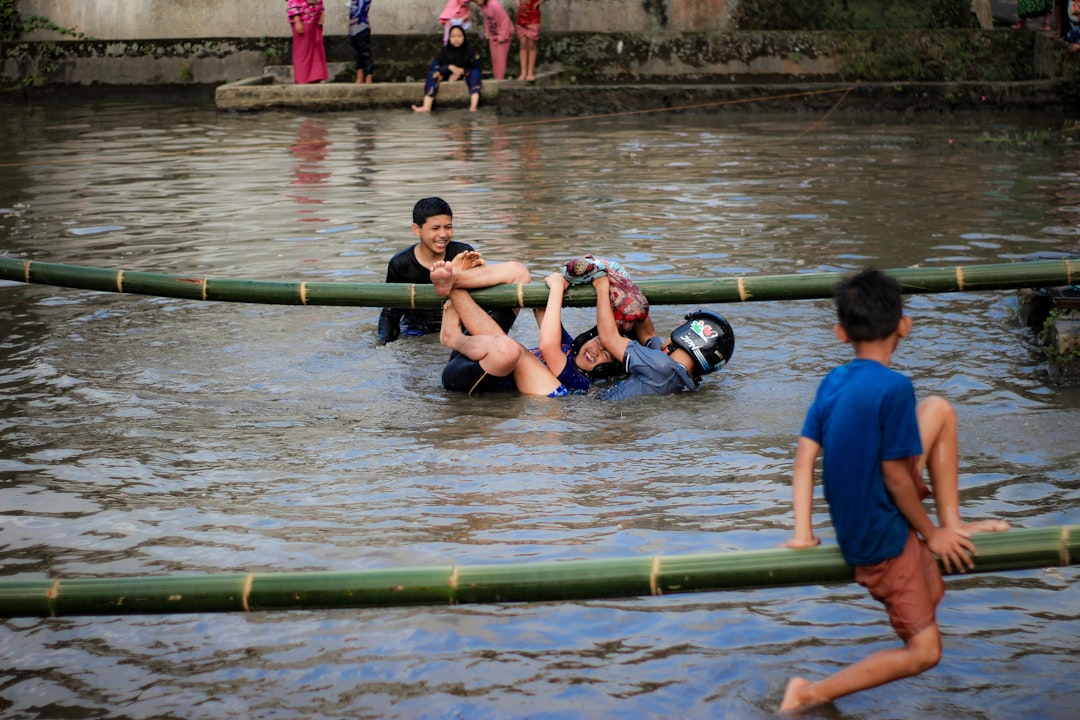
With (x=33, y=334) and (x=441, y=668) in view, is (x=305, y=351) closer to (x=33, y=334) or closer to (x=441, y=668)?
(x=33, y=334)

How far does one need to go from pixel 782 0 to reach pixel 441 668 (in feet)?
54.1

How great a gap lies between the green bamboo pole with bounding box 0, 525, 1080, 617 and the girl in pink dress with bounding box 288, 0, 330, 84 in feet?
52.0

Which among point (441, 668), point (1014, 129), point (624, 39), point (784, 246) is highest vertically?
point (624, 39)

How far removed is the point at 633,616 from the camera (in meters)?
3.76

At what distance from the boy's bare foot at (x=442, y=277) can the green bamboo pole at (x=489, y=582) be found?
2469 mm

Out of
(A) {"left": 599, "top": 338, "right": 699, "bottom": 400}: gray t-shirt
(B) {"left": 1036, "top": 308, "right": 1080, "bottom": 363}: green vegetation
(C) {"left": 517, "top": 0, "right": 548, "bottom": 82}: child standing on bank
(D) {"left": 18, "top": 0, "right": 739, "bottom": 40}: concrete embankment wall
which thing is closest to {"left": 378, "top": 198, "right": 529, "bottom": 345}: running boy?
(A) {"left": 599, "top": 338, "right": 699, "bottom": 400}: gray t-shirt

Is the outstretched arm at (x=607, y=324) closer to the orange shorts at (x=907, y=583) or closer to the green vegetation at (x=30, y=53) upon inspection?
the orange shorts at (x=907, y=583)

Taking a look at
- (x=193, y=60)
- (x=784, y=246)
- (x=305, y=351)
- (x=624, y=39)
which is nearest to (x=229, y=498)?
(x=305, y=351)

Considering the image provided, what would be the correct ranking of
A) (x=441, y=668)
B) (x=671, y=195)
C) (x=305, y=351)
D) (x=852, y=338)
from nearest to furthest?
1. (x=852, y=338)
2. (x=441, y=668)
3. (x=305, y=351)
4. (x=671, y=195)

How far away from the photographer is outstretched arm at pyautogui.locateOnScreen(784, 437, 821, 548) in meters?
3.03

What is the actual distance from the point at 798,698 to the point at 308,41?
16612mm

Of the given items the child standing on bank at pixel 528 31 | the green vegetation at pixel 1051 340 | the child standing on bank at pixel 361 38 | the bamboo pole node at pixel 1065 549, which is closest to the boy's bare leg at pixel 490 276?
the green vegetation at pixel 1051 340

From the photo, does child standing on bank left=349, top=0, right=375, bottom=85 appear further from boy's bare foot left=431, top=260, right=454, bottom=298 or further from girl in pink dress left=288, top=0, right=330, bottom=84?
boy's bare foot left=431, top=260, right=454, bottom=298

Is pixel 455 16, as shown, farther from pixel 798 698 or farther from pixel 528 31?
pixel 798 698
